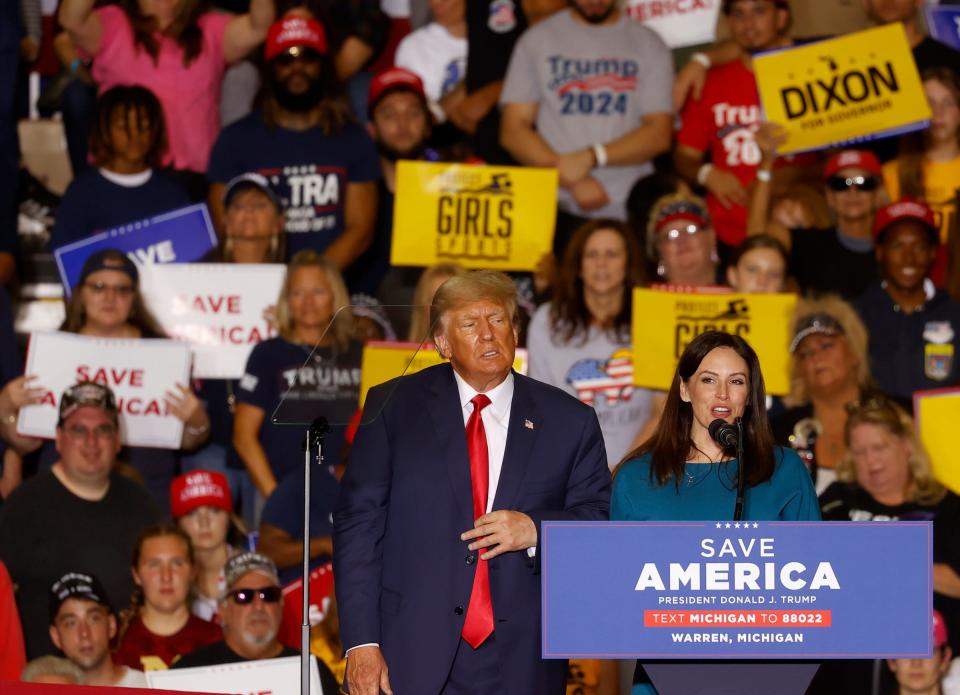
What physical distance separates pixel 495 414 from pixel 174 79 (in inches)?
187

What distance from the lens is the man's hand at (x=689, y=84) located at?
8656 millimetres

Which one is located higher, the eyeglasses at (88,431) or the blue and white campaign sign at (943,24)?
the blue and white campaign sign at (943,24)

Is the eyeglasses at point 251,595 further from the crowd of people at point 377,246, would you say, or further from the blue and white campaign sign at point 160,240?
the blue and white campaign sign at point 160,240

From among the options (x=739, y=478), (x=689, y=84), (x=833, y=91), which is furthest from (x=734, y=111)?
(x=739, y=478)

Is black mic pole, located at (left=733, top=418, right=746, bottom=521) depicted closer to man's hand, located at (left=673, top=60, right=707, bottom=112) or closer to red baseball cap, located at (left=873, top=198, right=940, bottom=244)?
red baseball cap, located at (left=873, top=198, right=940, bottom=244)

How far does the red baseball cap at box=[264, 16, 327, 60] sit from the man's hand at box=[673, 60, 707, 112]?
5.85ft

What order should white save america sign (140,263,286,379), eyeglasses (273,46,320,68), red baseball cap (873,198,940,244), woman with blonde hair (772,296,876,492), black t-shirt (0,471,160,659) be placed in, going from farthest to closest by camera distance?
eyeglasses (273,46,320,68) → white save america sign (140,263,286,379) → red baseball cap (873,198,940,244) → woman with blonde hair (772,296,876,492) → black t-shirt (0,471,160,659)

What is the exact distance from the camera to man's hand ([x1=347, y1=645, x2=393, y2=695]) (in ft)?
13.4

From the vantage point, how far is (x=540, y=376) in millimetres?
7348

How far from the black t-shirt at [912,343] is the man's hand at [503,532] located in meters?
3.74

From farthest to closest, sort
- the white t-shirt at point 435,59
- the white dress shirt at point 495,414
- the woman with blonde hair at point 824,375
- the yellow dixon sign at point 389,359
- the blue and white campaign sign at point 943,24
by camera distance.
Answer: the white t-shirt at point 435,59 < the blue and white campaign sign at point 943,24 < the woman with blonde hair at point 824,375 < the yellow dixon sign at point 389,359 < the white dress shirt at point 495,414


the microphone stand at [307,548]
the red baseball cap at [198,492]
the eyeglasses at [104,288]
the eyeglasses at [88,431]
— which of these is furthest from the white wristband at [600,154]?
the microphone stand at [307,548]

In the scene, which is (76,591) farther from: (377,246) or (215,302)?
(377,246)

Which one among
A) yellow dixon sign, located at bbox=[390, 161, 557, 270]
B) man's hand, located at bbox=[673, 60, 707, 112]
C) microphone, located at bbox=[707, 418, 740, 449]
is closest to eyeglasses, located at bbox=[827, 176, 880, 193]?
man's hand, located at bbox=[673, 60, 707, 112]
